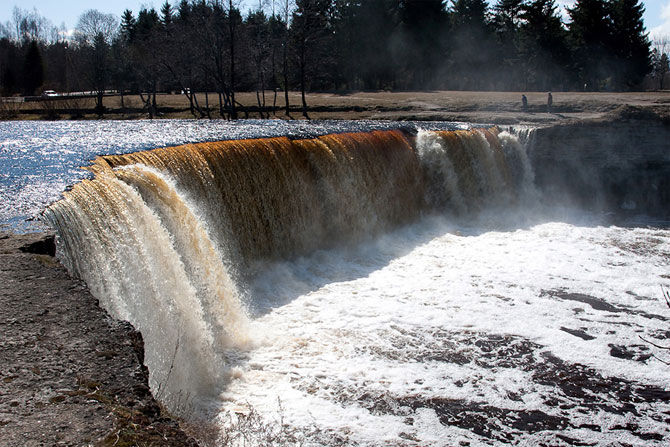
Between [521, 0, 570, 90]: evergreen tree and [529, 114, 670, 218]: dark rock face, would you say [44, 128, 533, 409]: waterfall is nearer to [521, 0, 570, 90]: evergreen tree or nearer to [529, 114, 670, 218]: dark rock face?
[529, 114, 670, 218]: dark rock face

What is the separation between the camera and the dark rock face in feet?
66.2

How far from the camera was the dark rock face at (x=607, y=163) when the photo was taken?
20172 mm

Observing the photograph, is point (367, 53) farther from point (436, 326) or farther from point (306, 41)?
point (436, 326)

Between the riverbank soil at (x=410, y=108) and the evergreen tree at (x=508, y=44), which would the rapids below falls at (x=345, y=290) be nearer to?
the riverbank soil at (x=410, y=108)

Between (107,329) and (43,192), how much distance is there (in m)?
4.76

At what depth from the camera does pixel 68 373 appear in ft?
12.5

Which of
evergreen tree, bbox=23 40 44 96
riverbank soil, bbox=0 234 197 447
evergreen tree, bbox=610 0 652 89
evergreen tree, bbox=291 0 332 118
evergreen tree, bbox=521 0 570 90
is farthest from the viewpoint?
evergreen tree, bbox=23 40 44 96

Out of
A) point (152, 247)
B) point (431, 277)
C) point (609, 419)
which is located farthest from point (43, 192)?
point (609, 419)

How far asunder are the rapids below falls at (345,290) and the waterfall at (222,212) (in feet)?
0.12

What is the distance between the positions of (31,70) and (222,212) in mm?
47229

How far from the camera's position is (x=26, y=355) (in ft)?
13.1

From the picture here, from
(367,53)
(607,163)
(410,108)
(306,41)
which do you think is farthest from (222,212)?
(367,53)

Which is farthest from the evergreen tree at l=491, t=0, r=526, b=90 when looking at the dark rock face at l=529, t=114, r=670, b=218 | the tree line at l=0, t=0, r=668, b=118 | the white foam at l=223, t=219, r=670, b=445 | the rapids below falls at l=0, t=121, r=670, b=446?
the white foam at l=223, t=219, r=670, b=445

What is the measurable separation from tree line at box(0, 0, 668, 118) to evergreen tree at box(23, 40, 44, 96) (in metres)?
0.10
